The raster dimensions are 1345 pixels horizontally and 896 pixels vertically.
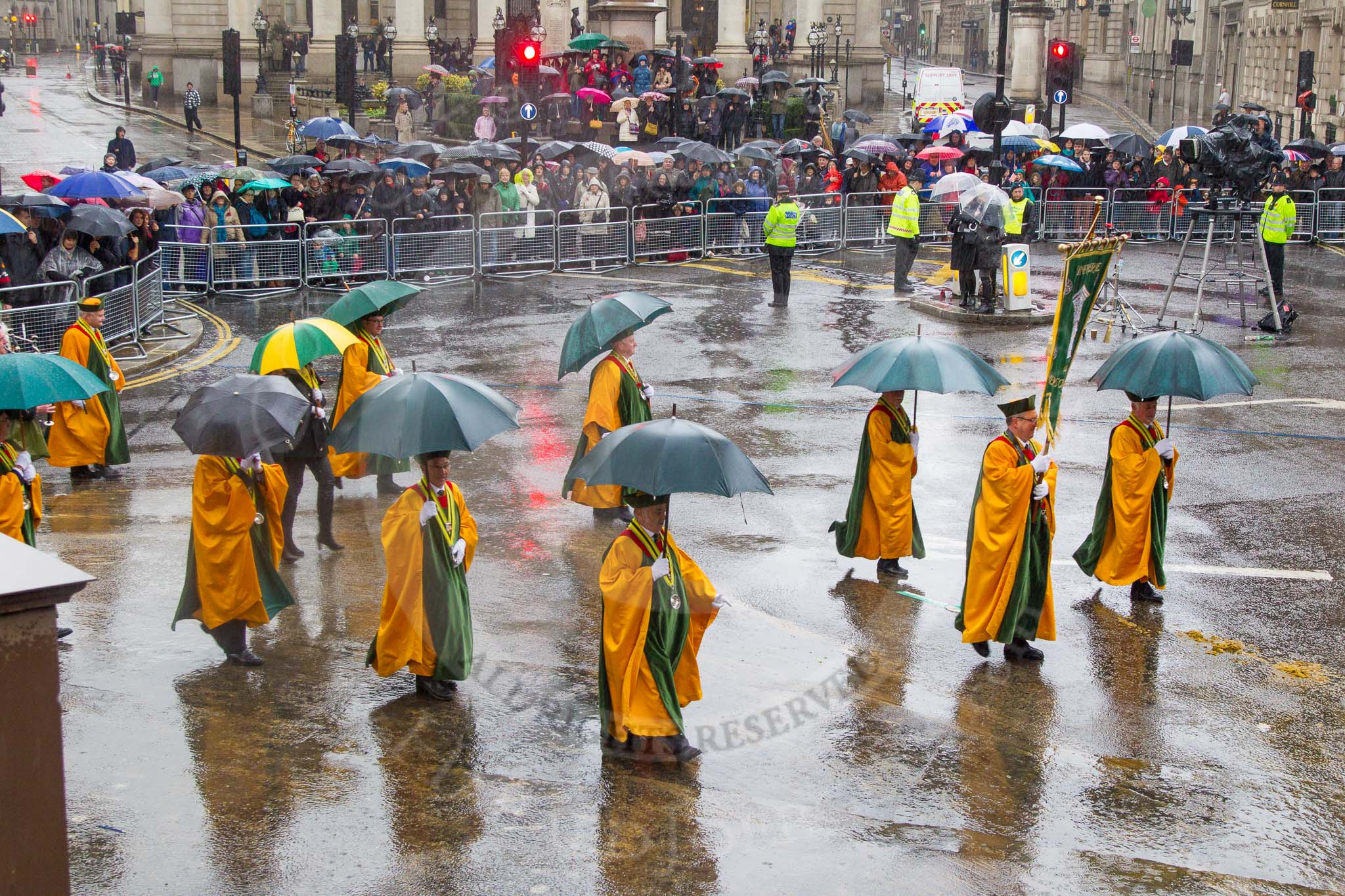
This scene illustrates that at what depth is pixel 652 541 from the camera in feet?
25.2

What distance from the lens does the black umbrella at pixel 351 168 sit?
25.0 metres

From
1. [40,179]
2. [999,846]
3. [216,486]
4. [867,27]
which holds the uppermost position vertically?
[867,27]

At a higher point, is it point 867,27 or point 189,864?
point 867,27

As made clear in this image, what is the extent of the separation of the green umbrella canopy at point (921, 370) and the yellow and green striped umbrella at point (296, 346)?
3.71 m

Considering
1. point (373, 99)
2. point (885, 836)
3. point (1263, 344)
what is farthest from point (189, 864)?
point (373, 99)

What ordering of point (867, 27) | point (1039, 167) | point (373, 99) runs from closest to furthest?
point (1039, 167) → point (373, 99) → point (867, 27)

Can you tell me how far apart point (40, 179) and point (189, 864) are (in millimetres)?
17769

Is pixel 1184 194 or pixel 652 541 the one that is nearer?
pixel 652 541

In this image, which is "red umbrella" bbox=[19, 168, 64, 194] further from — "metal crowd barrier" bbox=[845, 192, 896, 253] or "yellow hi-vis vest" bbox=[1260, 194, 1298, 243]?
"yellow hi-vis vest" bbox=[1260, 194, 1298, 243]

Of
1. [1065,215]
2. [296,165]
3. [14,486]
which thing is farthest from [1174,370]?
[296,165]

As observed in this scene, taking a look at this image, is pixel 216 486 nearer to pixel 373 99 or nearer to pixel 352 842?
pixel 352 842

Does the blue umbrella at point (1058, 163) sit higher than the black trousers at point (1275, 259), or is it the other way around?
the blue umbrella at point (1058, 163)

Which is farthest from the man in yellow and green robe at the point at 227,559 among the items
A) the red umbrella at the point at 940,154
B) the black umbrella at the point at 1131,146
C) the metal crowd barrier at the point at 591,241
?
the black umbrella at the point at 1131,146

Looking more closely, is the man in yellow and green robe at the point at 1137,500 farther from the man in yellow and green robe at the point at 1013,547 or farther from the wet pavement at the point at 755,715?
the man in yellow and green robe at the point at 1013,547
